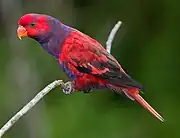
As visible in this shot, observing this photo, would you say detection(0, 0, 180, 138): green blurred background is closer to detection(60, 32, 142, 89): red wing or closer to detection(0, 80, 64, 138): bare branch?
detection(60, 32, 142, 89): red wing

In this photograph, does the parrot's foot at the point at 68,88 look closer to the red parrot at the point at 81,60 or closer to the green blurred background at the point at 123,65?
the red parrot at the point at 81,60

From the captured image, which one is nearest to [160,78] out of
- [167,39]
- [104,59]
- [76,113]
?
[167,39]

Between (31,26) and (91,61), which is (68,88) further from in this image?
(31,26)

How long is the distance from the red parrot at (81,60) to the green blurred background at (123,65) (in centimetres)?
204

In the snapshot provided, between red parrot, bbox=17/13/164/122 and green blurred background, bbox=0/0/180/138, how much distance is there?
204 cm

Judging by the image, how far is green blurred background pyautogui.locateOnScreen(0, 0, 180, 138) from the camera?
16.0 feet

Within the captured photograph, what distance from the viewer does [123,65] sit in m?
4.91

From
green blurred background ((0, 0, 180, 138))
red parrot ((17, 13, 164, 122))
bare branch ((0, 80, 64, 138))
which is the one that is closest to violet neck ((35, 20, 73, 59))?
red parrot ((17, 13, 164, 122))

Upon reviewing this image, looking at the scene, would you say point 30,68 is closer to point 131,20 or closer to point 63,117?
point 63,117

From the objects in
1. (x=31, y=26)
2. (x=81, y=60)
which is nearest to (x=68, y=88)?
(x=81, y=60)

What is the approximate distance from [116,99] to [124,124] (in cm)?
21

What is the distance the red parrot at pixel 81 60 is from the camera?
279 centimetres

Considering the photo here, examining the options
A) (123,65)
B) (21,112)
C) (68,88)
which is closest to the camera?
(21,112)

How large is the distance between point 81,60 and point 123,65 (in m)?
2.12
